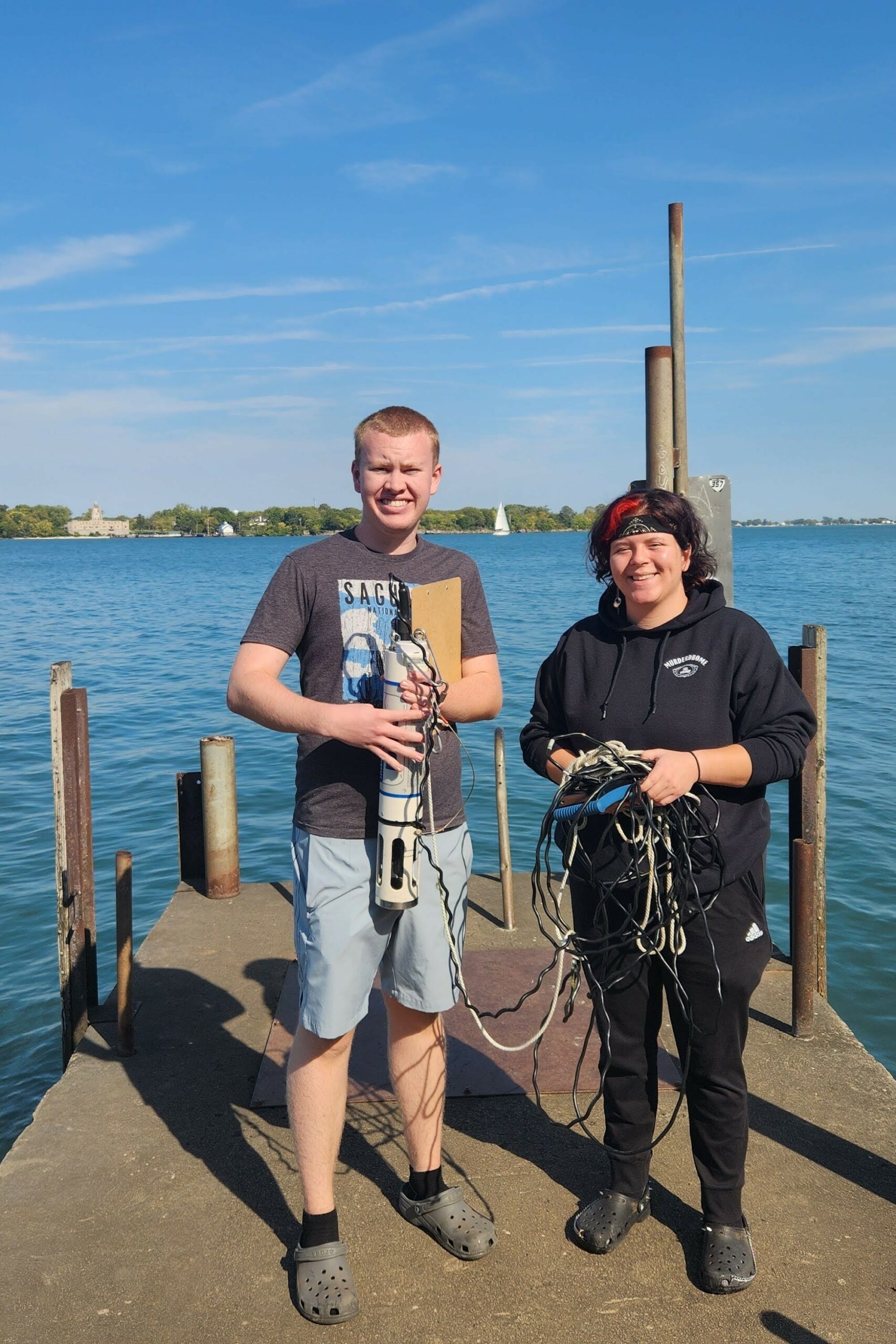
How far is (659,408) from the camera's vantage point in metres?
5.56

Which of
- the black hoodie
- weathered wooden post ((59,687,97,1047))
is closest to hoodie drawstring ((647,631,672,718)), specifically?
the black hoodie

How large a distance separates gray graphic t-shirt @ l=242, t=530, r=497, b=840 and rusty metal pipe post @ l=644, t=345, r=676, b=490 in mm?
2863

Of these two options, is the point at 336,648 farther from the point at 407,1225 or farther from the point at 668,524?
the point at 407,1225

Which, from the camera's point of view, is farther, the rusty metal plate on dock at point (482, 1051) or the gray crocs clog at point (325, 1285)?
the rusty metal plate on dock at point (482, 1051)

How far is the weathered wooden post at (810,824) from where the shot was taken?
4.54 m

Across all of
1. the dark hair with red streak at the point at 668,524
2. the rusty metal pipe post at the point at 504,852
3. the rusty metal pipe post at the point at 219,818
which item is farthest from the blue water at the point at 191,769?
the rusty metal pipe post at the point at 504,852

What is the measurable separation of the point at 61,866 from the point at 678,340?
4.14 metres

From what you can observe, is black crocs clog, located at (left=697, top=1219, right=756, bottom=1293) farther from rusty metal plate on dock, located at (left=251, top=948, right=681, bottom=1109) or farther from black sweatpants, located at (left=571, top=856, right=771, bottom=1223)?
rusty metal plate on dock, located at (left=251, top=948, right=681, bottom=1109)

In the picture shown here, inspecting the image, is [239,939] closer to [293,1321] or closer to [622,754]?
[293,1321]

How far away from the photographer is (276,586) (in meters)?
2.97

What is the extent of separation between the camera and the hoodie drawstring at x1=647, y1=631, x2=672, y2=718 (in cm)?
299

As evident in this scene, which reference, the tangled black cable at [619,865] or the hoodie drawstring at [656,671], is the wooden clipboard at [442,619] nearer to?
the tangled black cable at [619,865]

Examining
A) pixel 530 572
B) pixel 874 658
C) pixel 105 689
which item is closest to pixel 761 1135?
pixel 105 689

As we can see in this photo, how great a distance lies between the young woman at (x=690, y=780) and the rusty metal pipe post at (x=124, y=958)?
85.5 inches
